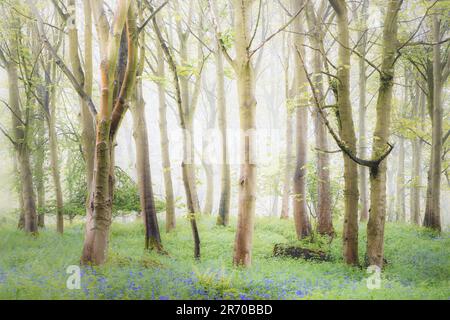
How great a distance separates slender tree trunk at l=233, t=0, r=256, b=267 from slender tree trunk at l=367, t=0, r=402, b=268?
236 centimetres

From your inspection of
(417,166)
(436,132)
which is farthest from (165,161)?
(417,166)

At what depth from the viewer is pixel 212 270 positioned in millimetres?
6285

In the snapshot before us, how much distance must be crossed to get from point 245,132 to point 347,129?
2.30m

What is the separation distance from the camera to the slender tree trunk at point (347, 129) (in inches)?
277

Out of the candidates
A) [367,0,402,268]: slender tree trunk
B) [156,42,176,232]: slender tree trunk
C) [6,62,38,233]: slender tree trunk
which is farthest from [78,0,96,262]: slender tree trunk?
[367,0,402,268]: slender tree trunk

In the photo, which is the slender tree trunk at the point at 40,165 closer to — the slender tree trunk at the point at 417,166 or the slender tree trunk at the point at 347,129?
the slender tree trunk at the point at 347,129

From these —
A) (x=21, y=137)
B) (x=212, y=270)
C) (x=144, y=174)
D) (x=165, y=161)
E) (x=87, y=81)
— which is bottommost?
(x=212, y=270)

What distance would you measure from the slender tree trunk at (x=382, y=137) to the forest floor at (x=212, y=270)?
0.75m

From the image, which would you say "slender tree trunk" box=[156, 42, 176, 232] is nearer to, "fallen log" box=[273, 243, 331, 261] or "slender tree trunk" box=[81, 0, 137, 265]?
"fallen log" box=[273, 243, 331, 261]

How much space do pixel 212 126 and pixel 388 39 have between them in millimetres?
17687

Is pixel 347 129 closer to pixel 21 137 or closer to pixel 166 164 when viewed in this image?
pixel 166 164

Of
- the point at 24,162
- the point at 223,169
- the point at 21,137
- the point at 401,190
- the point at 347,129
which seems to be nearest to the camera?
the point at 347,129

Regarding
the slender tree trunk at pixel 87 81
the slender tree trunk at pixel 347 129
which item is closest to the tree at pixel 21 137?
the slender tree trunk at pixel 87 81

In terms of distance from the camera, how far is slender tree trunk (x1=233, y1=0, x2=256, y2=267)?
637 centimetres
